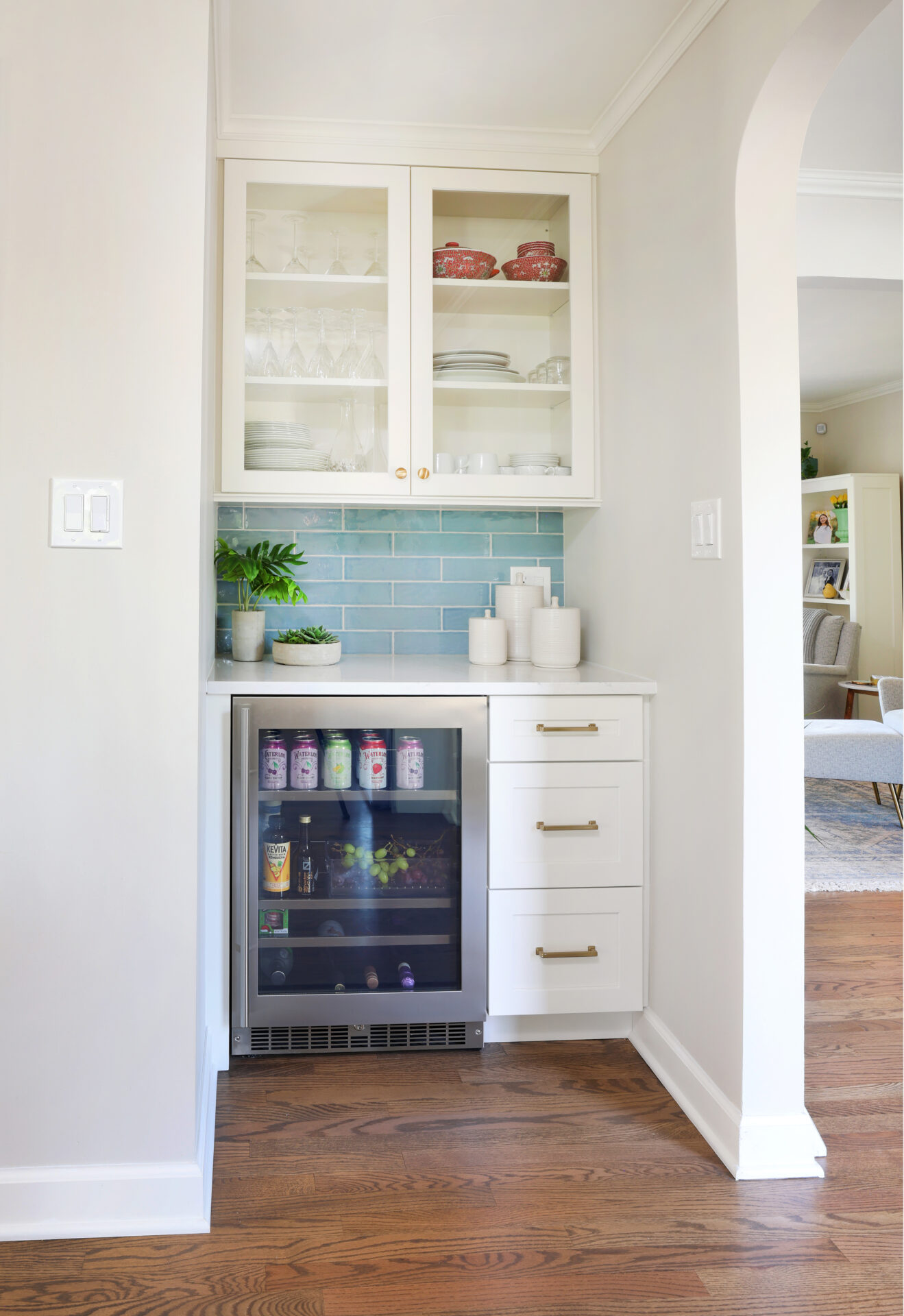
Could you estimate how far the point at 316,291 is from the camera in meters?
2.52

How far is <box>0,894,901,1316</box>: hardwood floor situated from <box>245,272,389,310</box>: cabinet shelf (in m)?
1.96

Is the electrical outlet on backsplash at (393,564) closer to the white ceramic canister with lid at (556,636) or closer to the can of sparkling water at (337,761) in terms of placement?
the white ceramic canister with lid at (556,636)

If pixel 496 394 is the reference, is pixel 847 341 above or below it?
above

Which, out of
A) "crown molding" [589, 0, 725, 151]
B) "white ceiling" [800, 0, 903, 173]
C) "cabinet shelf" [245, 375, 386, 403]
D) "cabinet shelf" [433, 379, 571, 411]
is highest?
"white ceiling" [800, 0, 903, 173]

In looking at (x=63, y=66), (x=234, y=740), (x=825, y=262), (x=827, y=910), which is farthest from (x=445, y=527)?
(x=827, y=910)

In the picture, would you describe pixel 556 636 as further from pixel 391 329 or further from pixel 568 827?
pixel 391 329

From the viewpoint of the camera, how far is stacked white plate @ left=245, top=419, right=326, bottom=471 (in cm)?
247

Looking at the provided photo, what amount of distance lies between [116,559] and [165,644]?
0.16 meters

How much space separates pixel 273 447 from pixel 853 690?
5.14m

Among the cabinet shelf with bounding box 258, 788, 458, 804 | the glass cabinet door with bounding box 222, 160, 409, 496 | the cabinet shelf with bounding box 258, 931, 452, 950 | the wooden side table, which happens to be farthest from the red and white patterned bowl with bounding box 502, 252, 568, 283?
the wooden side table

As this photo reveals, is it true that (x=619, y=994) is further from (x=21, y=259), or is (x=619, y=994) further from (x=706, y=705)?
(x=21, y=259)

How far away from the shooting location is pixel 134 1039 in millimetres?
1604

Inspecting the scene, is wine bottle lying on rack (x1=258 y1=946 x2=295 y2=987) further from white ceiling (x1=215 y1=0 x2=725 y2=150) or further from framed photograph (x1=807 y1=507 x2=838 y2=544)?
framed photograph (x1=807 y1=507 x2=838 y2=544)

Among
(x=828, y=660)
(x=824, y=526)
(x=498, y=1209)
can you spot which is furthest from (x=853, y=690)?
(x=498, y=1209)
